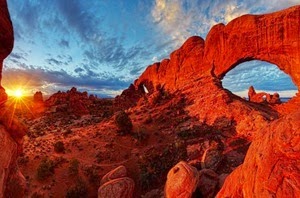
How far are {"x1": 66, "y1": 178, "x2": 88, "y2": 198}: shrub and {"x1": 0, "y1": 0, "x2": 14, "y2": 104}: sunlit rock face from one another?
40.6ft

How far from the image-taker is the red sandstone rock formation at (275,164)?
7145 millimetres

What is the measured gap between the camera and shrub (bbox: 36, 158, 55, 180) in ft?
74.9

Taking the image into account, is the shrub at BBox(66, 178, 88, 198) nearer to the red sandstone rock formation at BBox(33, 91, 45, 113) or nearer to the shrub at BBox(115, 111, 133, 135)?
the shrub at BBox(115, 111, 133, 135)

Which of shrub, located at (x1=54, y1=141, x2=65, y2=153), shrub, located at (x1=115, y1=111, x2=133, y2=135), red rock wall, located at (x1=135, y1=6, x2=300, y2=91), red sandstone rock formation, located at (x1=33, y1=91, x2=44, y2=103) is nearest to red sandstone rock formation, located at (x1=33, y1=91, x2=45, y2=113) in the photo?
red sandstone rock formation, located at (x1=33, y1=91, x2=44, y2=103)

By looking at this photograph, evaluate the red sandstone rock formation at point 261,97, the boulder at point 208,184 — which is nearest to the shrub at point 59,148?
the boulder at point 208,184

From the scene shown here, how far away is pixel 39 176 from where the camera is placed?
22.8m

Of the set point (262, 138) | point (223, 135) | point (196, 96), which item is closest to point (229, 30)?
point (196, 96)

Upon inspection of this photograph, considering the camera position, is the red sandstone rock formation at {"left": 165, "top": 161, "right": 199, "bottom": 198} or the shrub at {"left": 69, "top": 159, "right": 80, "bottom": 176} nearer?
the red sandstone rock formation at {"left": 165, "top": 161, "right": 199, "bottom": 198}

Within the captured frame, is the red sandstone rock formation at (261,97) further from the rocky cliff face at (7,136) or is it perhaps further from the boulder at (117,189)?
the rocky cliff face at (7,136)

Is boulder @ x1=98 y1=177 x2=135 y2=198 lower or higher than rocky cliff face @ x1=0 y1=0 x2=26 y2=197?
lower

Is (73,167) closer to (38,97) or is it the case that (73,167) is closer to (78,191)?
(78,191)

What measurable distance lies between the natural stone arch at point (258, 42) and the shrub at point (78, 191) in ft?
76.9

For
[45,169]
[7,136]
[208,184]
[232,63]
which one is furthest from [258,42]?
[7,136]

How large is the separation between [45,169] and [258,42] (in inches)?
1147
